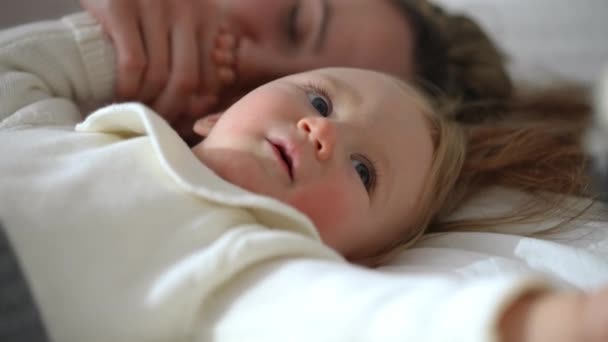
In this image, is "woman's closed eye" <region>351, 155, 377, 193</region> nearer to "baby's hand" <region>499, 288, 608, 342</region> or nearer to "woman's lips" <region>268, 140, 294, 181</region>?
"woman's lips" <region>268, 140, 294, 181</region>

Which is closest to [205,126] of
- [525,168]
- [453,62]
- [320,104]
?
[320,104]

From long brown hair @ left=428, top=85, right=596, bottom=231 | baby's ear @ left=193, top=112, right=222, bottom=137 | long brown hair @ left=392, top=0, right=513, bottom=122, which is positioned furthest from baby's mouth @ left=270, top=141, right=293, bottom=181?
long brown hair @ left=392, top=0, right=513, bottom=122

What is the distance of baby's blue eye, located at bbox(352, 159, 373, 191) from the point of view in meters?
0.72

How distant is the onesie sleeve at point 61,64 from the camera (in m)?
0.90

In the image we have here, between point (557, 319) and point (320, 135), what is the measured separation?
33 centimetres

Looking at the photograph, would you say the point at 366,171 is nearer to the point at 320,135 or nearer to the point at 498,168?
the point at 320,135

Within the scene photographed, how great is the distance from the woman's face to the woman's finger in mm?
122

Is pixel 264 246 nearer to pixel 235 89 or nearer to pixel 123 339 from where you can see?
pixel 123 339

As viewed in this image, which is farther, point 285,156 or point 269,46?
point 269,46

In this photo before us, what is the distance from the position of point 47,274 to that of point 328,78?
40 cm

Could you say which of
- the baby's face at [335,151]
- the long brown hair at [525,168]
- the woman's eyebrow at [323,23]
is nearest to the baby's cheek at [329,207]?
the baby's face at [335,151]

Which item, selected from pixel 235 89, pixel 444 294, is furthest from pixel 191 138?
pixel 444 294

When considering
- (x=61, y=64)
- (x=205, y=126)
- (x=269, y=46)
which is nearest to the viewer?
(x=205, y=126)

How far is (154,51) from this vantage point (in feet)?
Answer: 3.24
